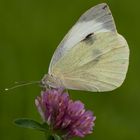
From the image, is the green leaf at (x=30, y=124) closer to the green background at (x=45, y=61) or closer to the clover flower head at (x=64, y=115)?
the clover flower head at (x=64, y=115)

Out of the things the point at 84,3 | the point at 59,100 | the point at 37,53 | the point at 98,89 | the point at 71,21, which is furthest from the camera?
the point at 84,3

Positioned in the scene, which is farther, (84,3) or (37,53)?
(84,3)

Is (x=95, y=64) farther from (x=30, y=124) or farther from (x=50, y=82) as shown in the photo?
(x=30, y=124)

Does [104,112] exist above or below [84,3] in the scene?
below

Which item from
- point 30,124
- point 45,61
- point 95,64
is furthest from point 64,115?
point 45,61

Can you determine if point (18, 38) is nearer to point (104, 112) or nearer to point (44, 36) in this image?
point (44, 36)

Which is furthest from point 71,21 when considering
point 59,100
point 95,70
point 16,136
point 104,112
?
point 59,100

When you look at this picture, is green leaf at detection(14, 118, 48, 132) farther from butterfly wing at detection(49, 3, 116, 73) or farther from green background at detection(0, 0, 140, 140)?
green background at detection(0, 0, 140, 140)
